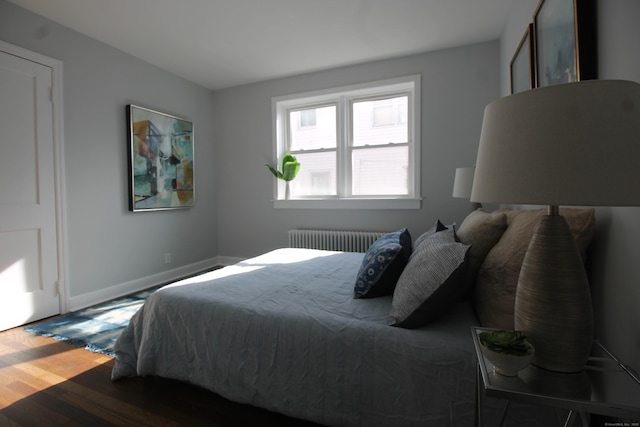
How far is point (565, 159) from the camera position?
66cm

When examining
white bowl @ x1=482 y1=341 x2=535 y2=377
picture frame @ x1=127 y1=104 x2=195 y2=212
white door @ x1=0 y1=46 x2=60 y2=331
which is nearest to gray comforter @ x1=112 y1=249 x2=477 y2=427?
white bowl @ x1=482 y1=341 x2=535 y2=377

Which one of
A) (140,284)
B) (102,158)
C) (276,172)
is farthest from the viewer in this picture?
(276,172)

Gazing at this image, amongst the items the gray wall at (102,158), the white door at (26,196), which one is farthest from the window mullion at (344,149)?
the white door at (26,196)

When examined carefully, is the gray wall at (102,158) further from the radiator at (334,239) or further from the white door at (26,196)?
the radiator at (334,239)

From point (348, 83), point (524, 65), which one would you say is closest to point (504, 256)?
point (524, 65)

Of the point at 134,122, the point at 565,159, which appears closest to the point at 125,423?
the point at 565,159

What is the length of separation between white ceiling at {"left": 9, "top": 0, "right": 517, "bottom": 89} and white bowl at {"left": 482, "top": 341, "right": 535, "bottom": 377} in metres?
2.69

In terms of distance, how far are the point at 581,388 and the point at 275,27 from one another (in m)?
3.22

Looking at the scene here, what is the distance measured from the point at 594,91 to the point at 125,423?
6.80 feet

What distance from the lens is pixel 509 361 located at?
783 millimetres

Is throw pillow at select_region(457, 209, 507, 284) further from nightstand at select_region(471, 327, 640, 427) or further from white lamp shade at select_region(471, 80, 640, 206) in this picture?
white lamp shade at select_region(471, 80, 640, 206)

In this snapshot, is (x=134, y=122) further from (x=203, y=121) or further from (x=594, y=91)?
(x=594, y=91)

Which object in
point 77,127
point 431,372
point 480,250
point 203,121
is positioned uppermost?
point 203,121

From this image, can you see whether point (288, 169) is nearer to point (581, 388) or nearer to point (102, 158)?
point (102, 158)
